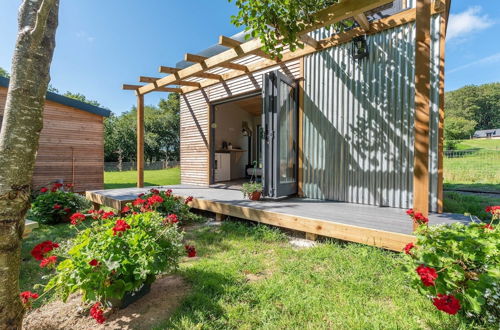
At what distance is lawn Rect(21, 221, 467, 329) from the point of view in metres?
1.63

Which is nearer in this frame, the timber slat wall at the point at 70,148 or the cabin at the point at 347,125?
the cabin at the point at 347,125

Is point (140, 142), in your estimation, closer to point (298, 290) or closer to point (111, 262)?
point (111, 262)

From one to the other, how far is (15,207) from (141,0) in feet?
26.3

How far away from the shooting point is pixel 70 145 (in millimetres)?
7242

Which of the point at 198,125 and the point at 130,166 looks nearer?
the point at 198,125

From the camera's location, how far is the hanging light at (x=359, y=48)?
4035 mm

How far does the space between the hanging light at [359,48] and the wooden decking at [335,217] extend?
2469 mm

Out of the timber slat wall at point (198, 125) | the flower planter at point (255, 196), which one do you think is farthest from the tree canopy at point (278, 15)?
the timber slat wall at point (198, 125)

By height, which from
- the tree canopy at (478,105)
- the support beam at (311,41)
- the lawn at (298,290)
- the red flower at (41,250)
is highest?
the tree canopy at (478,105)

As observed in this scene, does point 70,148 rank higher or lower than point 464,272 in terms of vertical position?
higher

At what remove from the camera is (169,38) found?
48.5 ft

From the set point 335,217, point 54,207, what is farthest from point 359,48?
point 54,207

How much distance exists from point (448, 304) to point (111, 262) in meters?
2.00

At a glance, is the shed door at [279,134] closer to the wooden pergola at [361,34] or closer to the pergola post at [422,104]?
the wooden pergola at [361,34]
